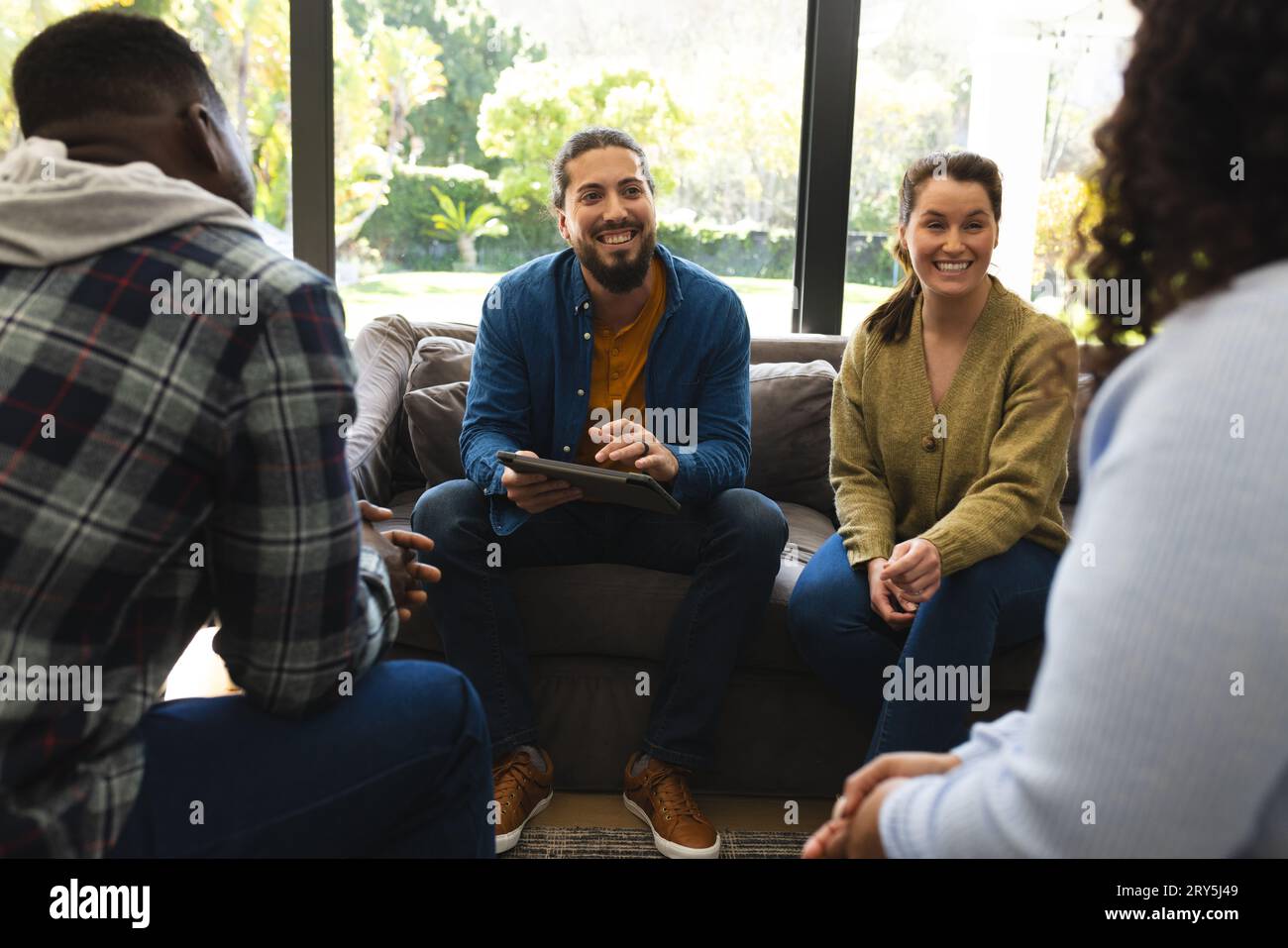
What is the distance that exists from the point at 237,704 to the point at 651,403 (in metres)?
1.36

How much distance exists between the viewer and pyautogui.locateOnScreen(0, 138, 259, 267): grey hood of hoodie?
0.98m

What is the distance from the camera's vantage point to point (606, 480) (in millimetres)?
1907

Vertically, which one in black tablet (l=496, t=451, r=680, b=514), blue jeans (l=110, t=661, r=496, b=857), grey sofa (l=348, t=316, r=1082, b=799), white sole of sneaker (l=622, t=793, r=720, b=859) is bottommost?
white sole of sneaker (l=622, t=793, r=720, b=859)

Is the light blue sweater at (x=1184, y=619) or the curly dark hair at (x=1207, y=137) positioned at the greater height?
the curly dark hair at (x=1207, y=137)

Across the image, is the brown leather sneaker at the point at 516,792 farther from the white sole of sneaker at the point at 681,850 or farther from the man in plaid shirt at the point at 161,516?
the man in plaid shirt at the point at 161,516

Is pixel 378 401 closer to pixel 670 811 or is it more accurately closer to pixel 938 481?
pixel 670 811

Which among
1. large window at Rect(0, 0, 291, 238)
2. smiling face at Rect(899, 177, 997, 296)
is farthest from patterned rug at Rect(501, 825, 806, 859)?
large window at Rect(0, 0, 291, 238)

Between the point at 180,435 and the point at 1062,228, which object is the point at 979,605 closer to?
the point at 180,435

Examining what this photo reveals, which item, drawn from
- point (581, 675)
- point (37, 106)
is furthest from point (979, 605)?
point (37, 106)

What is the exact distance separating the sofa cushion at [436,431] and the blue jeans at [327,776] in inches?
54.1

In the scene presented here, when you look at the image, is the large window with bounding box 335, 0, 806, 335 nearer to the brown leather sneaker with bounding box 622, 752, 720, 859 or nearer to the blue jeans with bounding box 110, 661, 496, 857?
the brown leather sneaker with bounding box 622, 752, 720, 859

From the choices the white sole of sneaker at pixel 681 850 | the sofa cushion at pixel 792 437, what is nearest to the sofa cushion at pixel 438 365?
the sofa cushion at pixel 792 437

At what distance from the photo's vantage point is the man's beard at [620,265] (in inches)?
91.3

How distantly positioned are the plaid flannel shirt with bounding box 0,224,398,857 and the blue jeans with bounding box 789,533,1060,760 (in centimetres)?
111
